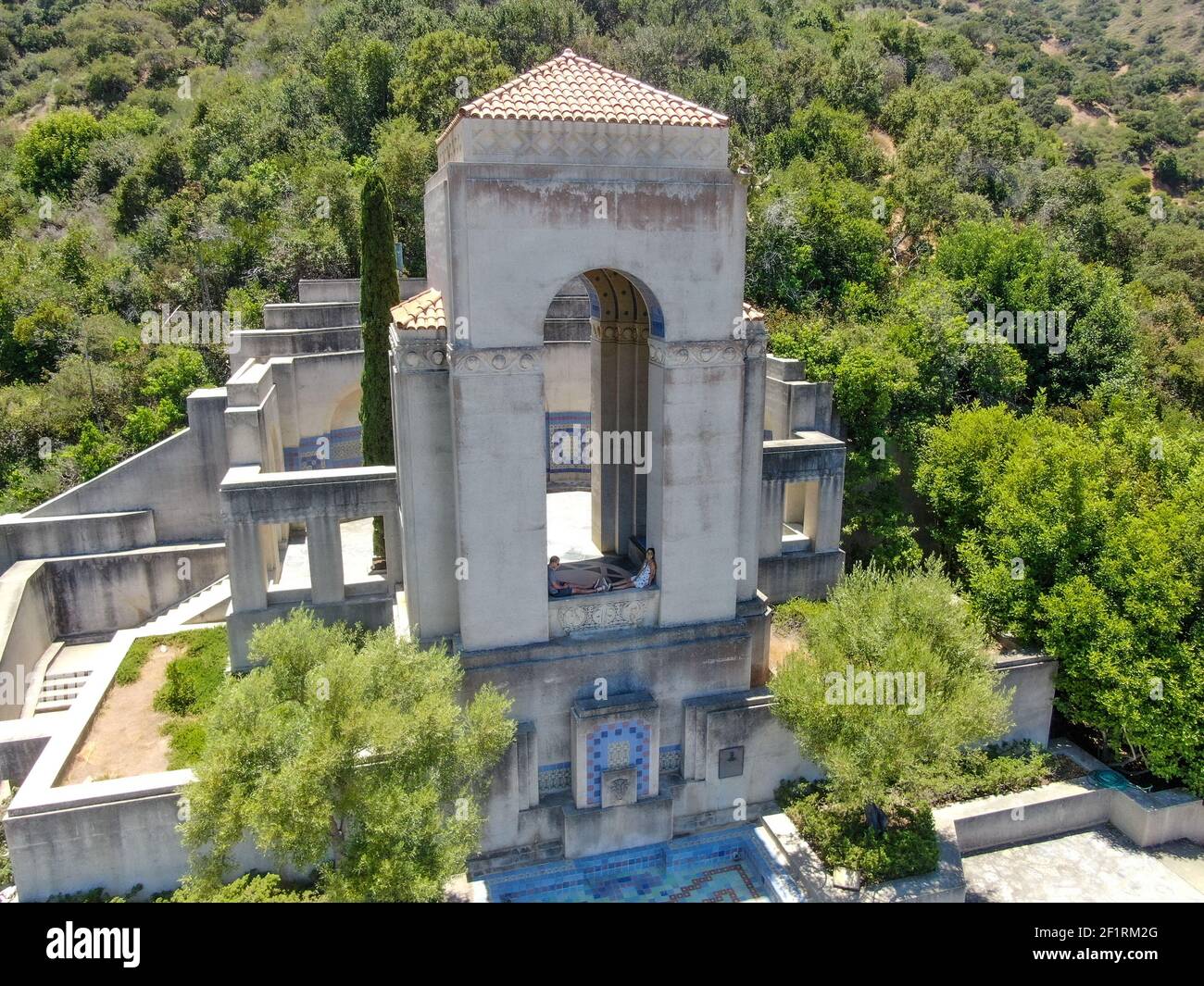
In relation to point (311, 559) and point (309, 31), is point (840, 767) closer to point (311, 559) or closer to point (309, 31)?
point (311, 559)

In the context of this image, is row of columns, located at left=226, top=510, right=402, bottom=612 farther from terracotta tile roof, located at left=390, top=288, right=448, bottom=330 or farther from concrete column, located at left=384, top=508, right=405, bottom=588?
terracotta tile roof, located at left=390, top=288, right=448, bottom=330

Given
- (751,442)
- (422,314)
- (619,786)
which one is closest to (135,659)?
(422,314)

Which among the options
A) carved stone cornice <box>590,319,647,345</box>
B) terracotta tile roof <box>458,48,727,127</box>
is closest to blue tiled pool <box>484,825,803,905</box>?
carved stone cornice <box>590,319,647,345</box>

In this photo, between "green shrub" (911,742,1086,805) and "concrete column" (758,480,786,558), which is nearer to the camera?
"green shrub" (911,742,1086,805)

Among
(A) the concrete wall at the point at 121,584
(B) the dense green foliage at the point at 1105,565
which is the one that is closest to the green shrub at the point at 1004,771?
(B) the dense green foliage at the point at 1105,565

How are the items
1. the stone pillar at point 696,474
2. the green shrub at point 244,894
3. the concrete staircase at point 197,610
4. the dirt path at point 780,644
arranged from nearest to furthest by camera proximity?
the green shrub at point 244,894
the stone pillar at point 696,474
the dirt path at point 780,644
the concrete staircase at point 197,610

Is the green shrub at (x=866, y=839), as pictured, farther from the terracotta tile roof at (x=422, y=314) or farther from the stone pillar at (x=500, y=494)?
the terracotta tile roof at (x=422, y=314)

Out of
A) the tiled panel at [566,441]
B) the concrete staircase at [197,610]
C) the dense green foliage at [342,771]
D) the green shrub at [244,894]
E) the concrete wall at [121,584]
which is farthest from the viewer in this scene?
the tiled panel at [566,441]
